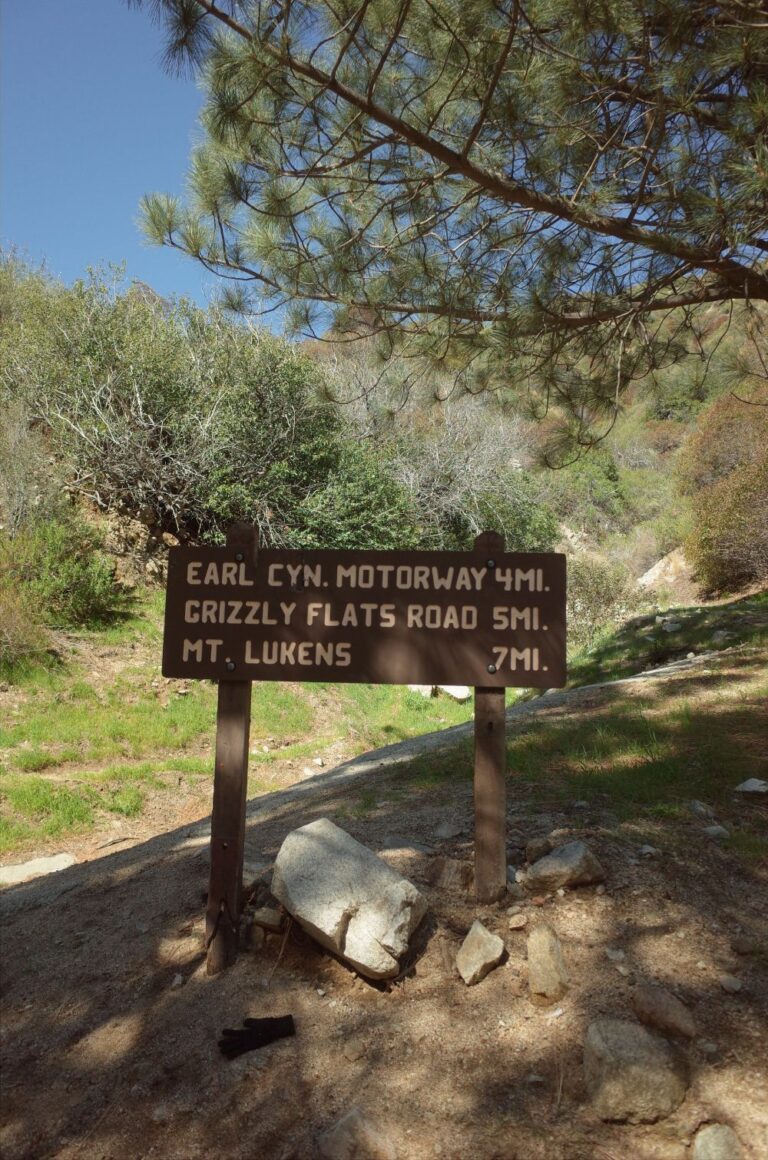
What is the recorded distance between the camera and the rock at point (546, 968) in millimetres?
2418

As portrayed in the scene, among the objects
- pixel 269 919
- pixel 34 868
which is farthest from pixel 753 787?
pixel 34 868

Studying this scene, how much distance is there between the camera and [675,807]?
3.66m

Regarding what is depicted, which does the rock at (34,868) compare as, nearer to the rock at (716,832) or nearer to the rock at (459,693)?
the rock at (716,832)

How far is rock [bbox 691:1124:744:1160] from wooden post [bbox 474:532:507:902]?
1.15m

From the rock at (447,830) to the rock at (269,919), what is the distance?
1.07m

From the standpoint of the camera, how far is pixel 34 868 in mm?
6215

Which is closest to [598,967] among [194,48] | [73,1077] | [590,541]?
[73,1077]

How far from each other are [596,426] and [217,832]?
519cm

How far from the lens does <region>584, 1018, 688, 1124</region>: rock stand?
195cm

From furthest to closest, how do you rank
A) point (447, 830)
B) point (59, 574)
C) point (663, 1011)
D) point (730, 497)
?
point (730, 497) < point (59, 574) < point (447, 830) < point (663, 1011)

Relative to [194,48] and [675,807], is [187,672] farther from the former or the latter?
[194,48]

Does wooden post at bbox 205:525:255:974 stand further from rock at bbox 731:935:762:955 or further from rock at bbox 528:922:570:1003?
rock at bbox 731:935:762:955

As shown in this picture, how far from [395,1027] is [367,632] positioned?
4.34 feet

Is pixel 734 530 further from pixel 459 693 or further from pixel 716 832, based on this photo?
pixel 716 832
